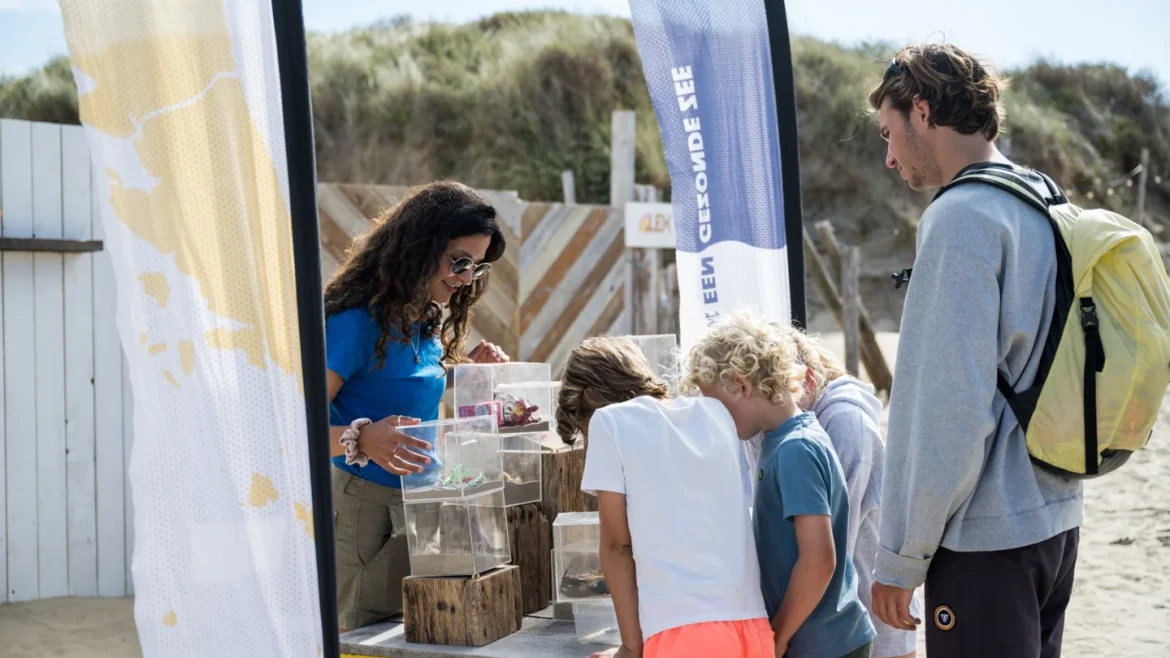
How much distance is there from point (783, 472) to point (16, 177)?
16.2 ft

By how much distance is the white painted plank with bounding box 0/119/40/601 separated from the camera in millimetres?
5734

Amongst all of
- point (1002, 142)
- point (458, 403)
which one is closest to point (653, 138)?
point (1002, 142)

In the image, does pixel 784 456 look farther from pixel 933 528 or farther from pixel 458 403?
pixel 458 403

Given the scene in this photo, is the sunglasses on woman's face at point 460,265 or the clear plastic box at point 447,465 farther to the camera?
the sunglasses on woman's face at point 460,265

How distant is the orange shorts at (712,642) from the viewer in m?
2.19

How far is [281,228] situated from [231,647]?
0.75 m

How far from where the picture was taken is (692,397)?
2.40 metres

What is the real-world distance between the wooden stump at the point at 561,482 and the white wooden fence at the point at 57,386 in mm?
3877

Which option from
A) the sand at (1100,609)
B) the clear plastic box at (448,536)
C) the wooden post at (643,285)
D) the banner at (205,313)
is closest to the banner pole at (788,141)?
the clear plastic box at (448,536)

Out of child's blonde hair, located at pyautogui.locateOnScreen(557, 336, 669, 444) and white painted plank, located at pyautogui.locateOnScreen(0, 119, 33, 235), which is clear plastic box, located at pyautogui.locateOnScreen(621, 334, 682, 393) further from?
white painted plank, located at pyautogui.locateOnScreen(0, 119, 33, 235)

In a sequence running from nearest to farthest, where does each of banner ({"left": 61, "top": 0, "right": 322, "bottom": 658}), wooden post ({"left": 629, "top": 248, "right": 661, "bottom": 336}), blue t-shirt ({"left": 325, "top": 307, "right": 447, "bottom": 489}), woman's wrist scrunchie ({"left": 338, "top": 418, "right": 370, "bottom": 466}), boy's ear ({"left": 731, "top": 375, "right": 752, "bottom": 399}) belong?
banner ({"left": 61, "top": 0, "right": 322, "bottom": 658}) < boy's ear ({"left": 731, "top": 375, "right": 752, "bottom": 399}) < woman's wrist scrunchie ({"left": 338, "top": 418, "right": 370, "bottom": 466}) < blue t-shirt ({"left": 325, "top": 307, "right": 447, "bottom": 489}) < wooden post ({"left": 629, "top": 248, "right": 661, "bottom": 336})

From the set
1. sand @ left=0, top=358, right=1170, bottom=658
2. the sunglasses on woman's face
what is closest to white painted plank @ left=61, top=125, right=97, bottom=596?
sand @ left=0, top=358, right=1170, bottom=658

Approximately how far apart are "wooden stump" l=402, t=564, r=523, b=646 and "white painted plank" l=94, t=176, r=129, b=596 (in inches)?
156

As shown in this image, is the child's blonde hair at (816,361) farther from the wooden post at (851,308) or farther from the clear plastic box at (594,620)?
the wooden post at (851,308)
